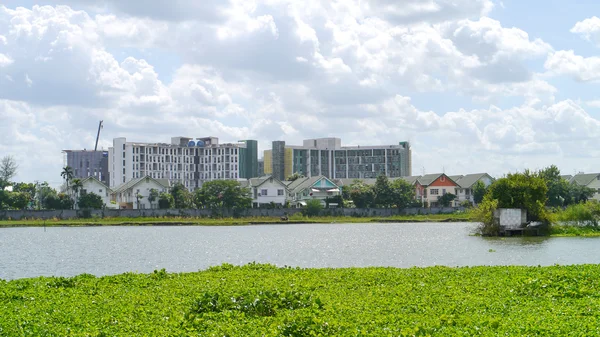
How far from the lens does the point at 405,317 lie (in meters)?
15.0

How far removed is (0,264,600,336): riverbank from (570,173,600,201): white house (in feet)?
409

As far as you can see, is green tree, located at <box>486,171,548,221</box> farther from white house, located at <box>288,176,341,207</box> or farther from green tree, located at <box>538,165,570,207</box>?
white house, located at <box>288,176,341,207</box>

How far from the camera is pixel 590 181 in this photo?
459 feet

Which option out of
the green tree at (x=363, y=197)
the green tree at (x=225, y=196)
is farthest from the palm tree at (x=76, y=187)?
the green tree at (x=363, y=197)

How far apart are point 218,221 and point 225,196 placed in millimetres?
11035

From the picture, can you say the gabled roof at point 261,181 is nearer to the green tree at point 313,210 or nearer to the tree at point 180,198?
the tree at point 180,198

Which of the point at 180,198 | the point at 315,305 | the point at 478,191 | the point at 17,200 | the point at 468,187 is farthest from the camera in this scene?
the point at 468,187

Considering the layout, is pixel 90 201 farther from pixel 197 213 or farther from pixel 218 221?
pixel 218 221

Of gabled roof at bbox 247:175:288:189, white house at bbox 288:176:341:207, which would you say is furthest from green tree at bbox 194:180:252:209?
white house at bbox 288:176:341:207

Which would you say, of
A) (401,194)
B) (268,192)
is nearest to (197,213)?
(268,192)

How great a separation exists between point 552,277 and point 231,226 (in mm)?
78716

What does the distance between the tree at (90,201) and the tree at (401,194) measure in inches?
1940

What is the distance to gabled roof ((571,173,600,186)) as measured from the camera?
140m

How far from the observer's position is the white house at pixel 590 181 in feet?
452
